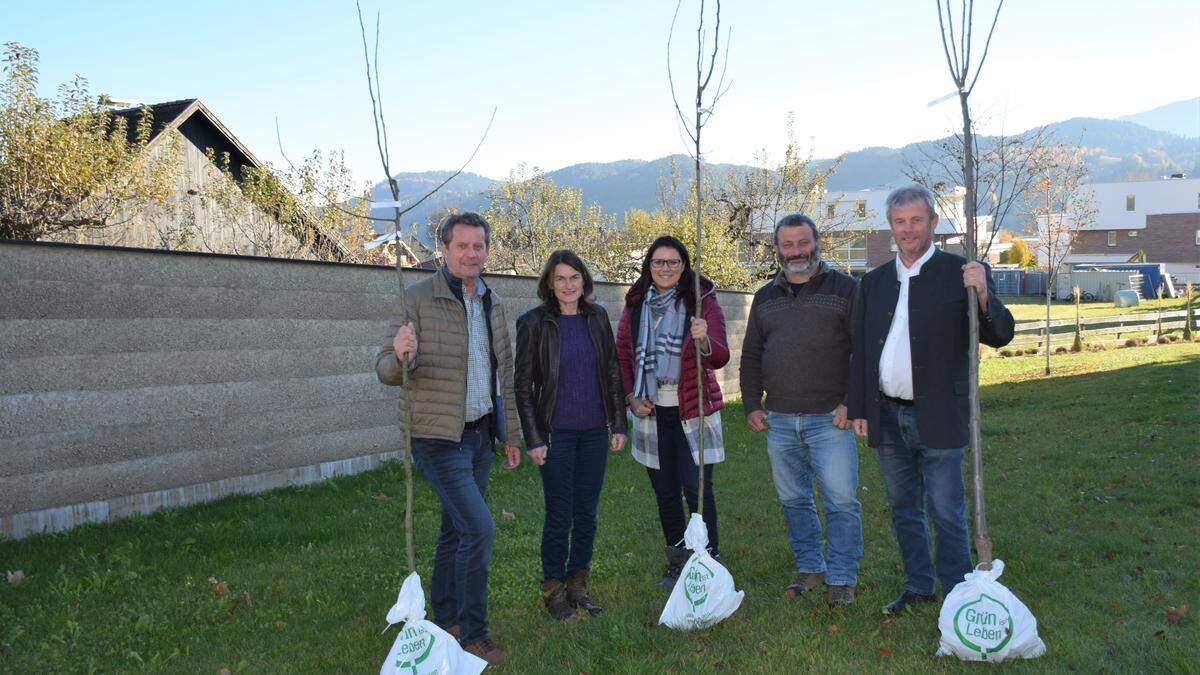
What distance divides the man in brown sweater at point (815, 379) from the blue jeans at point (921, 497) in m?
0.24

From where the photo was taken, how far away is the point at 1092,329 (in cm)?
2767

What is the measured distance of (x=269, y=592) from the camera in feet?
15.9

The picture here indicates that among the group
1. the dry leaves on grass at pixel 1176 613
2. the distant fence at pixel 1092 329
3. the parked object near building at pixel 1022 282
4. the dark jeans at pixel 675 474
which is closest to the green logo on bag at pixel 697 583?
the dark jeans at pixel 675 474

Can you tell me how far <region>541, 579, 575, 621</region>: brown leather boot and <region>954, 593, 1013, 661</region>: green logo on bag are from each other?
6.38ft

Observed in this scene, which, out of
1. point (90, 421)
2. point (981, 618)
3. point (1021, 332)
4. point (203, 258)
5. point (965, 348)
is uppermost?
point (203, 258)

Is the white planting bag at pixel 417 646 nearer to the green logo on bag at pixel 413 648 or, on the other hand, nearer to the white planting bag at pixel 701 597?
the green logo on bag at pixel 413 648

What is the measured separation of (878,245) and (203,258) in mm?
67271

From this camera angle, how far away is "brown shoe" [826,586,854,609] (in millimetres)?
4523

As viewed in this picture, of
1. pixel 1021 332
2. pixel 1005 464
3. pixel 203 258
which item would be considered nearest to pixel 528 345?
pixel 203 258

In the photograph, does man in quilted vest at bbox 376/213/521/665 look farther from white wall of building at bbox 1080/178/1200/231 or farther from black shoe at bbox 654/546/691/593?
white wall of building at bbox 1080/178/1200/231

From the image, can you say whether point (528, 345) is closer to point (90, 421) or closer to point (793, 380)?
point (793, 380)

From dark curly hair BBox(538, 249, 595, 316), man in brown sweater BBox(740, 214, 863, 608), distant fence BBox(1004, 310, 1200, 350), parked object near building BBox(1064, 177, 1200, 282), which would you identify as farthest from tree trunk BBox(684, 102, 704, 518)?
parked object near building BBox(1064, 177, 1200, 282)

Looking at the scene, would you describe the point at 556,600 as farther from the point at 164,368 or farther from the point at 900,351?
the point at 164,368

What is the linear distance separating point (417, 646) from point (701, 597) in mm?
1446
